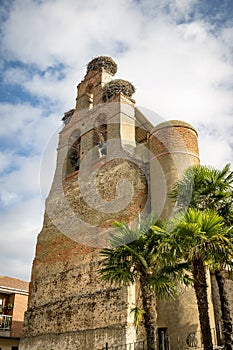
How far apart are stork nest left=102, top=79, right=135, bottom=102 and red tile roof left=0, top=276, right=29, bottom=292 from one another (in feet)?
50.3

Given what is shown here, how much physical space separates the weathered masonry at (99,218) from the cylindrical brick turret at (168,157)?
0.05 meters

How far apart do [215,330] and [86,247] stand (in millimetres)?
7041

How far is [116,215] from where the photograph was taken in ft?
57.8

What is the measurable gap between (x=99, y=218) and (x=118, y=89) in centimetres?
898

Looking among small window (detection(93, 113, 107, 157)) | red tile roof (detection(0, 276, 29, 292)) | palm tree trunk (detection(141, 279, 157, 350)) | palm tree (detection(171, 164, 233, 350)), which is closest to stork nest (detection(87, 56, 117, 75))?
small window (detection(93, 113, 107, 157))

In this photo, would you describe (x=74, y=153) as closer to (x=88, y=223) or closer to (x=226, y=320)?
(x=88, y=223)

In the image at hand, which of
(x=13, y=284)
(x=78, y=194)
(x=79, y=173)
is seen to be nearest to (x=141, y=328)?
(x=78, y=194)

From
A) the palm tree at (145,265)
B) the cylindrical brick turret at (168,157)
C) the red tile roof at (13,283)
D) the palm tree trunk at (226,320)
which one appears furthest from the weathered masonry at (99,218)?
the red tile roof at (13,283)

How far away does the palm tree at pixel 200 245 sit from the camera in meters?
10.3

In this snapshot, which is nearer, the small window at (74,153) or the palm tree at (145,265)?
the palm tree at (145,265)

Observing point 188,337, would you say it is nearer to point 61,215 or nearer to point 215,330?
point 215,330

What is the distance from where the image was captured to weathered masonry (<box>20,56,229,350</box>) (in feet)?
49.2

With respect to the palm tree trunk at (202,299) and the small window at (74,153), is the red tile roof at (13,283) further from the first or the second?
the palm tree trunk at (202,299)

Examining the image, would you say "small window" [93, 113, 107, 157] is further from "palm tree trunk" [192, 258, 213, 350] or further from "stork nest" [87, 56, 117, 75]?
"palm tree trunk" [192, 258, 213, 350]
